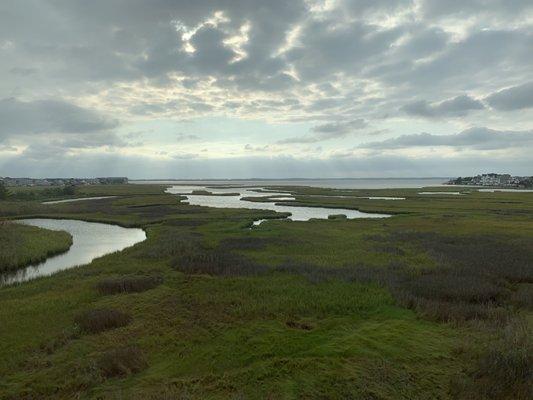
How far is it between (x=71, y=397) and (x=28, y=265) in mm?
24518

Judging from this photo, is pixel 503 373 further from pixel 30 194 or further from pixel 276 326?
pixel 30 194

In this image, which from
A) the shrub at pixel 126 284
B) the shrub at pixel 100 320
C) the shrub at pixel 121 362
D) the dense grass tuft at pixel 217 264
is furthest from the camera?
the dense grass tuft at pixel 217 264

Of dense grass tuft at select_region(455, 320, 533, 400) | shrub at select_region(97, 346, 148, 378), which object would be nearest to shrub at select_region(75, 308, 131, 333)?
shrub at select_region(97, 346, 148, 378)

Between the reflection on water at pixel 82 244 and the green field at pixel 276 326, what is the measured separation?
12.7ft

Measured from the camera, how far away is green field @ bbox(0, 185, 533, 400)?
12.0 metres

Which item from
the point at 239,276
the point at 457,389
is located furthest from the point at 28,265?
the point at 457,389

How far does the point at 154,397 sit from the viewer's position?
11008 mm

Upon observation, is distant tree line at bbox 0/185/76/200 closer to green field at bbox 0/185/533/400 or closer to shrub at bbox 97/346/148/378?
green field at bbox 0/185/533/400

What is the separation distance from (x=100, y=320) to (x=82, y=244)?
2739cm

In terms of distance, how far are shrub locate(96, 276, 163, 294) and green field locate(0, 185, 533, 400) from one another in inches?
2.6

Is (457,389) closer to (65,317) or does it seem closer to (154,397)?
(154,397)

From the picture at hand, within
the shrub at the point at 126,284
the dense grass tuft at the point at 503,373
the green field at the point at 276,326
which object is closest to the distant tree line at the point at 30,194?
the green field at the point at 276,326

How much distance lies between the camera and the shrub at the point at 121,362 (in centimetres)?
1286

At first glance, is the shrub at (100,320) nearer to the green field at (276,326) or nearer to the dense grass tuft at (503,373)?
the green field at (276,326)
